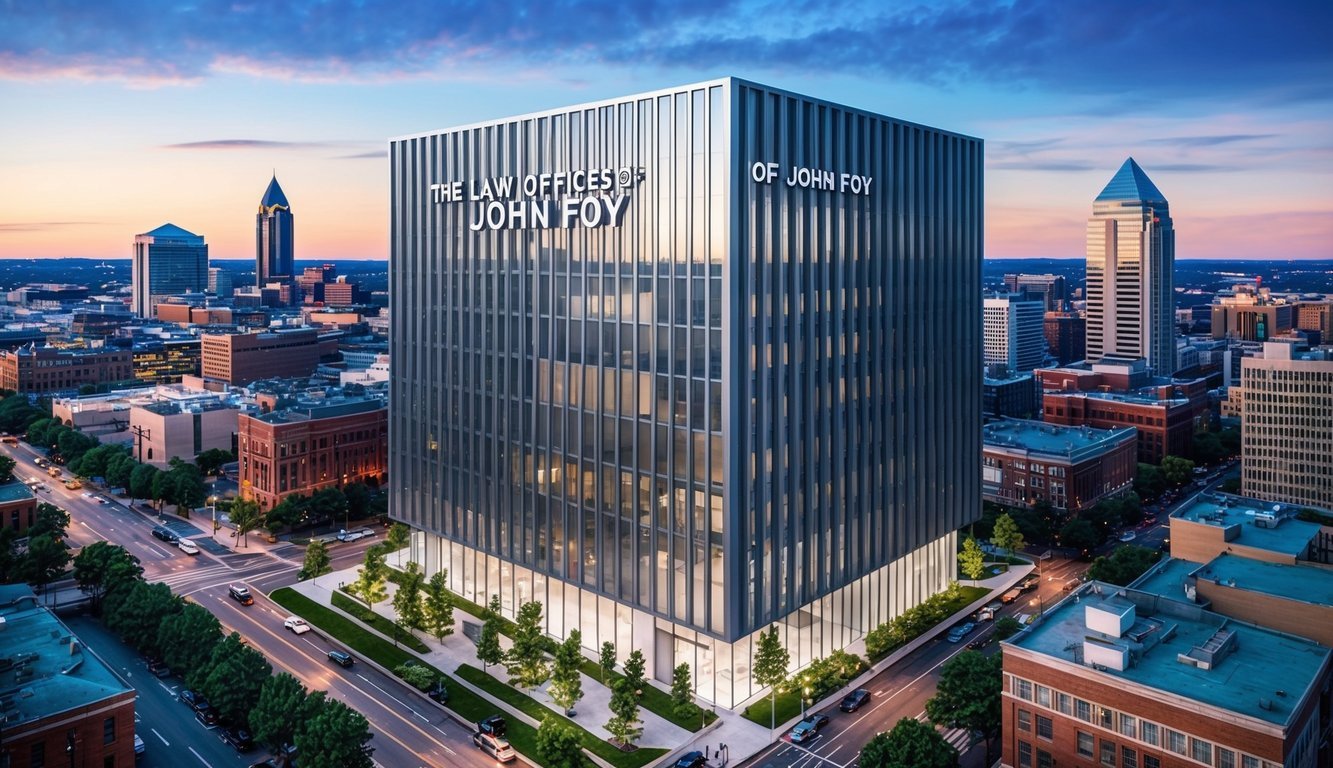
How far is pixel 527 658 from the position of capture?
79688 millimetres

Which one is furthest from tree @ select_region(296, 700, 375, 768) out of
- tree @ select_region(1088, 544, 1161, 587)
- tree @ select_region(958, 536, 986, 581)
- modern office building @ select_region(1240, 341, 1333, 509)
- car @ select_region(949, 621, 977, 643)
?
modern office building @ select_region(1240, 341, 1333, 509)

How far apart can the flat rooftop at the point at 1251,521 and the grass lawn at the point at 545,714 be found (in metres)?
63.7

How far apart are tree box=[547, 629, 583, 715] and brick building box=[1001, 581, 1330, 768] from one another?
111 ft

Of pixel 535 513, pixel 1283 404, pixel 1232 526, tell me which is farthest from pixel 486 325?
pixel 1283 404

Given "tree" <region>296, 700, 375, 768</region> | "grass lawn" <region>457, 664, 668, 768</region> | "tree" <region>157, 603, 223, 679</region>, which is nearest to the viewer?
"tree" <region>296, 700, 375, 768</region>

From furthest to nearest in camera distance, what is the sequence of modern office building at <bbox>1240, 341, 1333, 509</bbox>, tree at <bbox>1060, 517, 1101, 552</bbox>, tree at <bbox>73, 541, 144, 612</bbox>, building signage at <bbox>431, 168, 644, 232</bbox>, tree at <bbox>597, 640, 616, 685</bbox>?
modern office building at <bbox>1240, 341, 1333, 509</bbox>
tree at <bbox>1060, 517, 1101, 552</bbox>
tree at <bbox>73, 541, 144, 612</bbox>
tree at <bbox>597, 640, 616, 685</bbox>
building signage at <bbox>431, 168, 644, 232</bbox>

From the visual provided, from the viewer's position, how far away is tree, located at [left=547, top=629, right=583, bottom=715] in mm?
76125

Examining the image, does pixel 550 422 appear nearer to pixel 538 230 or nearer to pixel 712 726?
pixel 538 230

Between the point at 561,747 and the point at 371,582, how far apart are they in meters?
41.5

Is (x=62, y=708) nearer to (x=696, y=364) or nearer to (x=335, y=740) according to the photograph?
(x=335, y=740)

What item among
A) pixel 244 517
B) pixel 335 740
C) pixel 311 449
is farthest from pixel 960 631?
→ pixel 311 449

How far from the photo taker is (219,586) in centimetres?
11150

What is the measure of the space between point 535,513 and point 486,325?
20348 mm

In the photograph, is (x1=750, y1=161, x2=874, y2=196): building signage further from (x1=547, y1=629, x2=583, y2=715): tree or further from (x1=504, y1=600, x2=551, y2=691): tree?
(x1=504, y1=600, x2=551, y2=691): tree
